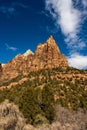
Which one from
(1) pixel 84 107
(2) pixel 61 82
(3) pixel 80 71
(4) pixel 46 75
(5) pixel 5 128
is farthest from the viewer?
(3) pixel 80 71

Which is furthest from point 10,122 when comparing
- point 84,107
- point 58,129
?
point 84,107

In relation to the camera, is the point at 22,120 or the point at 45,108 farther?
the point at 45,108

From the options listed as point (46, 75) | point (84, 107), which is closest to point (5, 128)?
point (84, 107)

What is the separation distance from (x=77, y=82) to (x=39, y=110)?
99018mm

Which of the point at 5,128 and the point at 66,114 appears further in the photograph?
the point at 66,114

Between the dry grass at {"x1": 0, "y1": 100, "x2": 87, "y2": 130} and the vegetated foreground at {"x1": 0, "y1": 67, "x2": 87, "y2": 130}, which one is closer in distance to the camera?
the dry grass at {"x1": 0, "y1": 100, "x2": 87, "y2": 130}

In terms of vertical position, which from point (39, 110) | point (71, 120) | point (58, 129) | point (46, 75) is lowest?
point (58, 129)

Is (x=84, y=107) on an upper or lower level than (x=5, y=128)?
upper

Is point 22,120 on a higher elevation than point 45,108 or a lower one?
lower

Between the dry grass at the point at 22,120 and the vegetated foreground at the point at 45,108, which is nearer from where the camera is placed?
the dry grass at the point at 22,120

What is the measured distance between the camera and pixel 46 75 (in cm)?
18212

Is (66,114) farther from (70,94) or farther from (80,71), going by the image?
(80,71)

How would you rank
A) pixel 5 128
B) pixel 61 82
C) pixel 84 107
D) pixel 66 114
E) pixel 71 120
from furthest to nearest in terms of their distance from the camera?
pixel 61 82 < pixel 84 107 < pixel 66 114 < pixel 71 120 < pixel 5 128

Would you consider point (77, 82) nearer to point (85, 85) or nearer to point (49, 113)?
point (85, 85)
